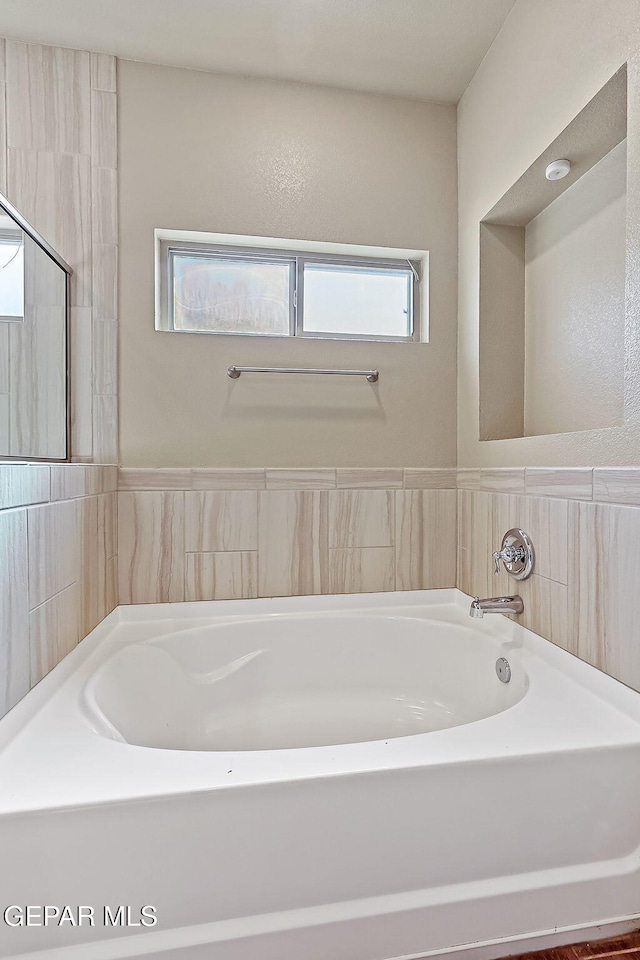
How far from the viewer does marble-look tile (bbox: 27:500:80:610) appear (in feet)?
3.94

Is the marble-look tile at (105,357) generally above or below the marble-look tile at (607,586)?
above

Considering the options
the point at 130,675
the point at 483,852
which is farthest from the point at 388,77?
the point at 483,852

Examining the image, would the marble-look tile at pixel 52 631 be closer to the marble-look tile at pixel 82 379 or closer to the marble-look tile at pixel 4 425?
the marble-look tile at pixel 4 425

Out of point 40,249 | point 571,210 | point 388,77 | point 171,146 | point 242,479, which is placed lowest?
point 242,479

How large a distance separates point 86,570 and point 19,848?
0.88 meters

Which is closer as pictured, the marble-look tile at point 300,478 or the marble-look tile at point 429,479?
the marble-look tile at point 300,478

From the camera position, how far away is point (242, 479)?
1949 millimetres

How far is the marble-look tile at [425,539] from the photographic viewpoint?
6.82ft

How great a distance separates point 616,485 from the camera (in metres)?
1.19

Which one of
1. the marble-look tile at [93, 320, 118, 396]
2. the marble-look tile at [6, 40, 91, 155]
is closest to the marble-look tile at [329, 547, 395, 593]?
the marble-look tile at [93, 320, 118, 396]

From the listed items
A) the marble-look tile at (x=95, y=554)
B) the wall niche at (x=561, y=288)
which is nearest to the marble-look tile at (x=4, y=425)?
the marble-look tile at (x=95, y=554)

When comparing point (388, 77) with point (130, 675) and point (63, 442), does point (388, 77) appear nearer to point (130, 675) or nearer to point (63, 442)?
point (63, 442)

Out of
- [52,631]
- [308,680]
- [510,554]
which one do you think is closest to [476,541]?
[510,554]

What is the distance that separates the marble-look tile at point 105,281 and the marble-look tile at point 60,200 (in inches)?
1.0
